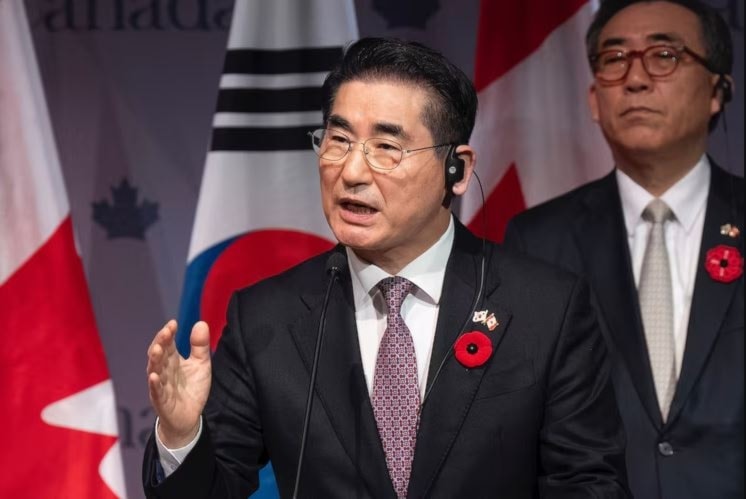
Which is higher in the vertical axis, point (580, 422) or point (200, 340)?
point (200, 340)

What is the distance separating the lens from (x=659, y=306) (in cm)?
285

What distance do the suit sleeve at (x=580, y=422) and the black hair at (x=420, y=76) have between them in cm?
43

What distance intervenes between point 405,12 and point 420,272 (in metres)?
1.56

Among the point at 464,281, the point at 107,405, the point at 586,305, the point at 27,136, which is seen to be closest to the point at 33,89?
the point at 27,136

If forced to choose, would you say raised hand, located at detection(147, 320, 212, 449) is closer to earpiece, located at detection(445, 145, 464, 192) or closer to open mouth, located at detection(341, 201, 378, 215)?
open mouth, located at detection(341, 201, 378, 215)

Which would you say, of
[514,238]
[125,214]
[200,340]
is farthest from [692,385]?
[125,214]

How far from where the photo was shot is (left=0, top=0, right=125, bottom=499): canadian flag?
2855 mm

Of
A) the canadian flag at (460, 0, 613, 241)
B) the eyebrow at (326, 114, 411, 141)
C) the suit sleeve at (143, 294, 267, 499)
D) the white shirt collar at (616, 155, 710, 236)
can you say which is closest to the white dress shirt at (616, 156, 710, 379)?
the white shirt collar at (616, 155, 710, 236)

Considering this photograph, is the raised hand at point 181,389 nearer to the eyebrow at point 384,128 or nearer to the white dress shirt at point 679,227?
the eyebrow at point 384,128

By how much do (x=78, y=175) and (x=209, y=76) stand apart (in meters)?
0.52

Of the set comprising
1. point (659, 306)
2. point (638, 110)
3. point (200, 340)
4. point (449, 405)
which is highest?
point (638, 110)

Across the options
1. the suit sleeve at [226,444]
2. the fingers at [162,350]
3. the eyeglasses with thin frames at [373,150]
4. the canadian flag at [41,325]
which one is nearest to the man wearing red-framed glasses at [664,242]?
the eyeglasses with thin frames at [373,150]

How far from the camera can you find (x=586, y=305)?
2.32 meters

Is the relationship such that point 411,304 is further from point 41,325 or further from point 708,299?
point 41,325
